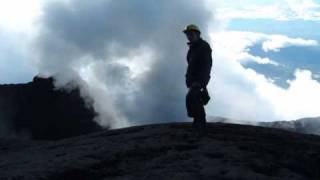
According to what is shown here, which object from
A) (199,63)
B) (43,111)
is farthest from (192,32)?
(43,111)

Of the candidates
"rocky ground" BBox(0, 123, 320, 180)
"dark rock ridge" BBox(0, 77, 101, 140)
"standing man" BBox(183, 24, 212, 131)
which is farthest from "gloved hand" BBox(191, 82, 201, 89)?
"dark rock ridge" BBox(0, 77, 101, 140)

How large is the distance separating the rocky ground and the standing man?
1040 mm

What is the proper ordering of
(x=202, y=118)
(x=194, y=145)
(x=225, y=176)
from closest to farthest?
(x=225, y=176), (x=194, y=145), (x=202, y=118)

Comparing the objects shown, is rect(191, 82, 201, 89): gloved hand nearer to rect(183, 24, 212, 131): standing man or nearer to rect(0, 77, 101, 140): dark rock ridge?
rect(183, 24, 212, 131): standing man

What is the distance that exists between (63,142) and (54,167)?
509 cm

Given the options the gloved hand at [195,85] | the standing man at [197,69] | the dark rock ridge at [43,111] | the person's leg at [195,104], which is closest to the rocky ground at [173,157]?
the person's leg at [195,104]

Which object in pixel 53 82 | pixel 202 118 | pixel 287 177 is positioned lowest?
pixel 287 177

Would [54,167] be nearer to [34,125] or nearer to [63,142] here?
[63,142]

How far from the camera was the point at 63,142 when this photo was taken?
2155cm

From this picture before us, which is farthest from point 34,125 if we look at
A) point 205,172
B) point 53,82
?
point 205,172

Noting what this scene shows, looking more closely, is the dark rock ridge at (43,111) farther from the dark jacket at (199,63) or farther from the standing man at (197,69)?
the dark jacket at (199,63)

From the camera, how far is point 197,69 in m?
19.3

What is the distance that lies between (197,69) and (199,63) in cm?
21

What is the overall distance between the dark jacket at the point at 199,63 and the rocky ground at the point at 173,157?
5.49ft
